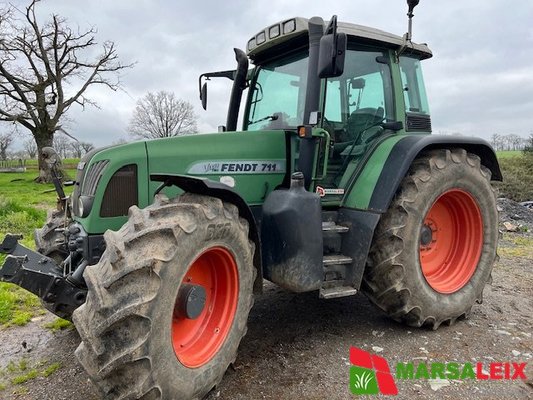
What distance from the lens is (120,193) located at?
310cm

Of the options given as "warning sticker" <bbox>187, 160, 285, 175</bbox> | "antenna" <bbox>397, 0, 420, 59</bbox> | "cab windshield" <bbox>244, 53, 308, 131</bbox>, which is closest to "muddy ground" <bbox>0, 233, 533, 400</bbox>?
"warning sticker" <bbox>187, 160, 285, 175</bbox>

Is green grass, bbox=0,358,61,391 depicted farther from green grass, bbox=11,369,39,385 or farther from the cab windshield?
the cab windshield

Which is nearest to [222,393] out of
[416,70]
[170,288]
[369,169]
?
[170,288]

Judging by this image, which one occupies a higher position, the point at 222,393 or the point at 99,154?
the point at 99,154

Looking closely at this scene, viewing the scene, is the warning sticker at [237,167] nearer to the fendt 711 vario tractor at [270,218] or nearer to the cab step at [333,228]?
the fendt 711 vario tractor at [270,218]

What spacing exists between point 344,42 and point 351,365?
2345 millimetres

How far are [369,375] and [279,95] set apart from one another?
2.51m

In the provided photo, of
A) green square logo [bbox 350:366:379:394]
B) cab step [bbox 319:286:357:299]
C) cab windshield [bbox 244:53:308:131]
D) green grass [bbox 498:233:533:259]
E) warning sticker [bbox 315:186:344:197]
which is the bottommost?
green square logo [bbox 350:366:379:394]

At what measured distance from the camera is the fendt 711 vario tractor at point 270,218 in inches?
94.8

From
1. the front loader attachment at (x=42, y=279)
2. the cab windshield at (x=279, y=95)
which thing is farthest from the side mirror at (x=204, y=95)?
the front loader attachment at (x=42, y=279)

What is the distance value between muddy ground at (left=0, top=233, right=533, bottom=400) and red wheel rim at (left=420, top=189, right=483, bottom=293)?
45 cm

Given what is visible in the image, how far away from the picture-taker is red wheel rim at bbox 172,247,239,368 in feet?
9.36

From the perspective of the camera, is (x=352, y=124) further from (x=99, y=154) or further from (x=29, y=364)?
(x=29, y=364)

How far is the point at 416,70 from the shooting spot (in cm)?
458
